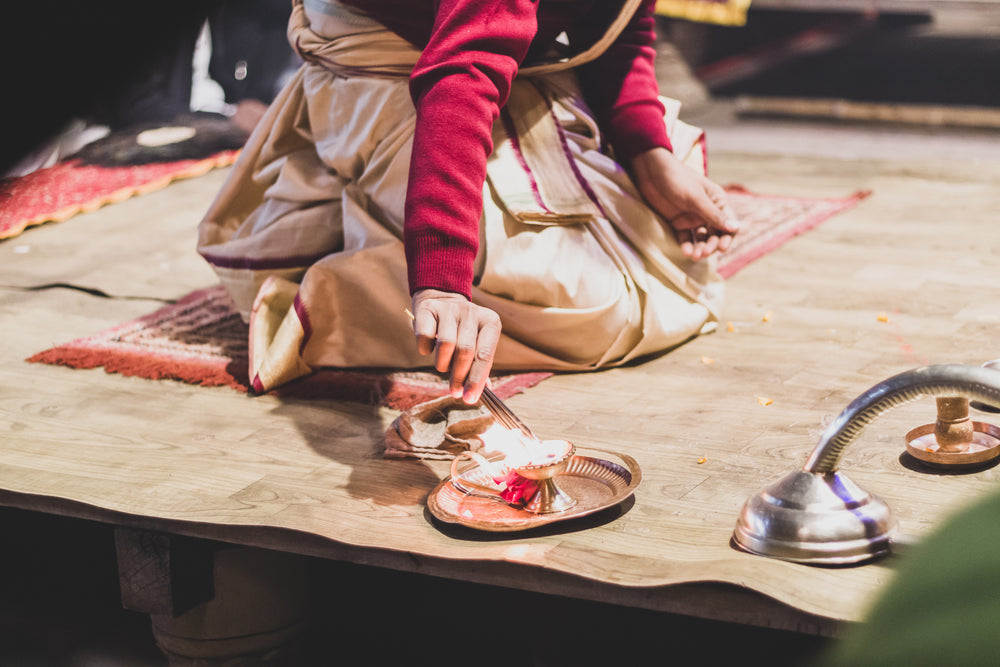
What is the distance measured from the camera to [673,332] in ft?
6.33

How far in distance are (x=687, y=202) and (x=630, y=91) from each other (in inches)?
9.7

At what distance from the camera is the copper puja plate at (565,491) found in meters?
1.29

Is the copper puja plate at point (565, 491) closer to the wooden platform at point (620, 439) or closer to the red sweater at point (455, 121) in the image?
the wooden platform at point (620, 439)

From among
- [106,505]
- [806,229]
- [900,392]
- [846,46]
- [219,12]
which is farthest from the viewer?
[846,46]

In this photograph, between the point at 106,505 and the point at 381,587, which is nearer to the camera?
the point at 106,505

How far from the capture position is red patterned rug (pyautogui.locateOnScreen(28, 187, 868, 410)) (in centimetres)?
182

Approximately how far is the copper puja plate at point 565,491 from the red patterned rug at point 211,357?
0.36m

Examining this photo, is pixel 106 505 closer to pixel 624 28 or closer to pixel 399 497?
pixel 399 497

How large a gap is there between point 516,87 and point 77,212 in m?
1.76

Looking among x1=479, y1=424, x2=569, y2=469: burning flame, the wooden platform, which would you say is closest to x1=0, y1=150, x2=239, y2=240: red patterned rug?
the wooden platform

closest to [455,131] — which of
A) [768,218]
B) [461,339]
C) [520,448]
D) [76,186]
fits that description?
[461,339]

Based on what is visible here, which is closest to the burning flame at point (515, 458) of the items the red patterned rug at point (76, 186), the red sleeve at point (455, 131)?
the red sleeve at point (455, 131)

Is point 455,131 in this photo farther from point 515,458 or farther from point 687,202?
point 687,202

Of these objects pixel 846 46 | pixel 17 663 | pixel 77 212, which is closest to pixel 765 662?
pixel 17 663
